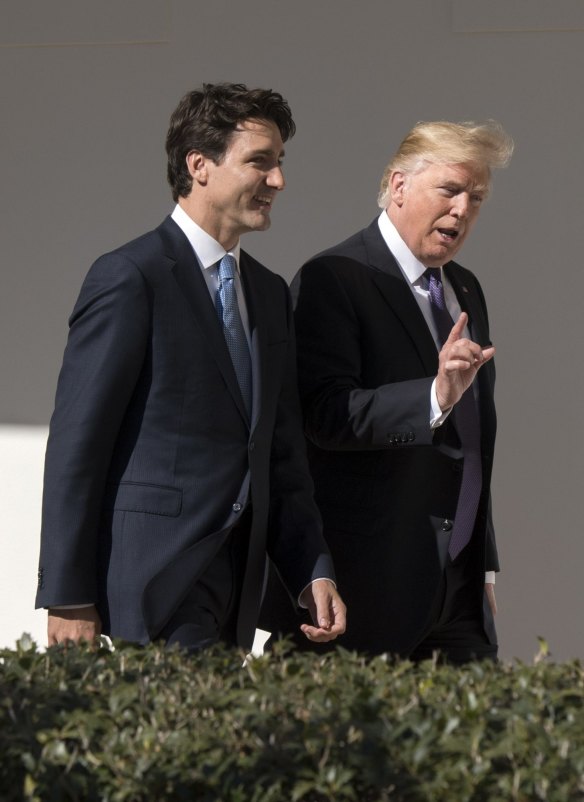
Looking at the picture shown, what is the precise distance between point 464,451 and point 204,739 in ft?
6.05

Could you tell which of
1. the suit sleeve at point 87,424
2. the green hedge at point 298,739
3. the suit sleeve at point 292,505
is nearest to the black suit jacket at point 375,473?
the suit sleeve at point 292,505

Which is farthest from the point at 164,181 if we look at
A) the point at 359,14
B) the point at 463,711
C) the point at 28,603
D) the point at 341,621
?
the point at 463,711

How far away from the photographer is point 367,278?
3795 mm

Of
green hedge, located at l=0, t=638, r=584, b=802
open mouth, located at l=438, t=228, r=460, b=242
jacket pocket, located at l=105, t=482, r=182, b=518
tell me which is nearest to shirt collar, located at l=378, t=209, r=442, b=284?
open mouth, located at l=438, t=228, r=460, b=242

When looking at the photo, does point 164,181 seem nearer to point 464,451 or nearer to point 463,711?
point 464,451

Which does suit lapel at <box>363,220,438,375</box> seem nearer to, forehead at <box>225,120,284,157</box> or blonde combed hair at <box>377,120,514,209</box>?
blonde combed hair at <box>377,120,514,209</box>

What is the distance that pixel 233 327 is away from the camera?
343cm

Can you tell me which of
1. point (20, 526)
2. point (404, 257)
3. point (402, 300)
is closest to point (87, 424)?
point (402, 300)

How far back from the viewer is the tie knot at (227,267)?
345cm

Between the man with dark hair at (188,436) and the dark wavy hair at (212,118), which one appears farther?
the dark wavy hair at (212,118)

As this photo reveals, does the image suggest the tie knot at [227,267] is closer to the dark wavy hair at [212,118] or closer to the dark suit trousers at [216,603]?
the dark wavy hair at [212,118]

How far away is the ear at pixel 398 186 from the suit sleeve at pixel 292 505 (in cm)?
55

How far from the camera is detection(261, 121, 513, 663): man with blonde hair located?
3680 mm

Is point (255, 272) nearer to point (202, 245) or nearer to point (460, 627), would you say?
point (202, 245)
